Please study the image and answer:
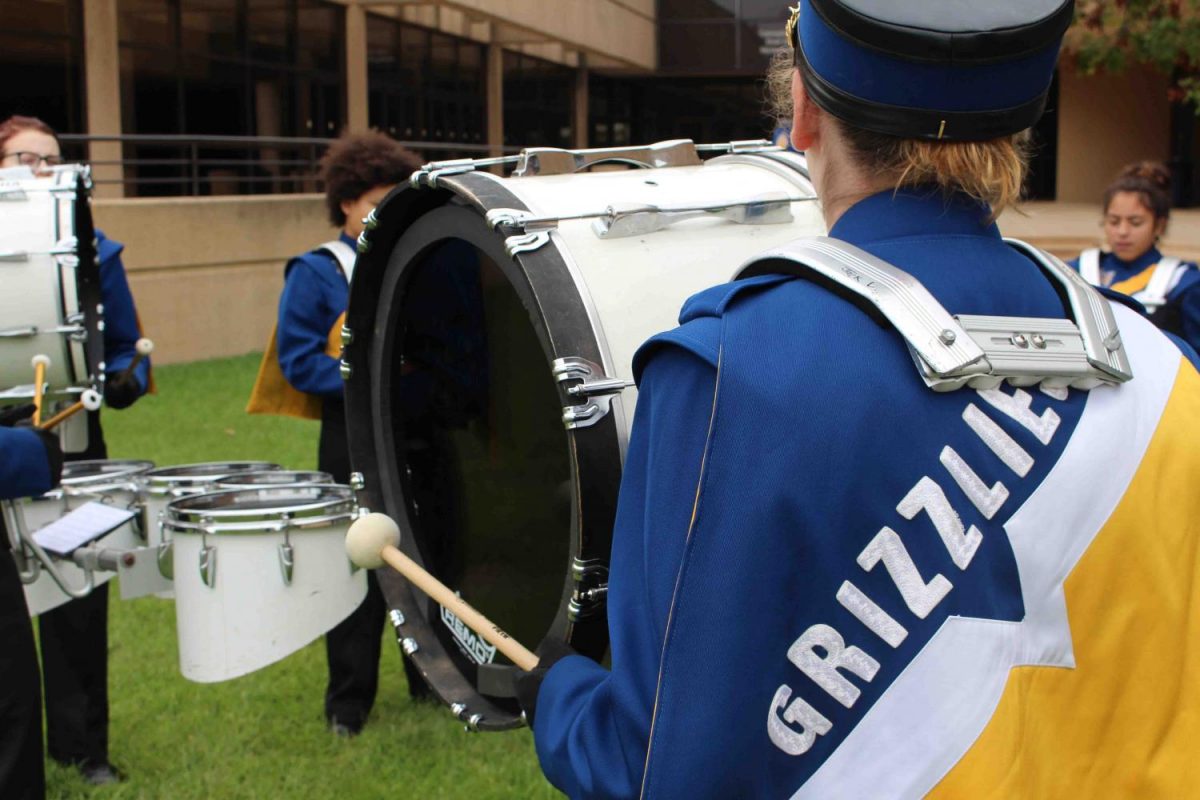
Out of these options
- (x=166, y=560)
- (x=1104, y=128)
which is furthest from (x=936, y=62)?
(x=1104, y=128)

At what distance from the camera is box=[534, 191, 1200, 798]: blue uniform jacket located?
1.19m

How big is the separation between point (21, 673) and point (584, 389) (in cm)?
201

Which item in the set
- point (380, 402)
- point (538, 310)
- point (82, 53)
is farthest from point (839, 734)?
point (82, 53)

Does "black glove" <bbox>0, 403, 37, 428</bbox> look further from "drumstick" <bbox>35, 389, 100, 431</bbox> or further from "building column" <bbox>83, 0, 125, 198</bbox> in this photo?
"building column" <bbox>83, 0, 125, 198</bbox>

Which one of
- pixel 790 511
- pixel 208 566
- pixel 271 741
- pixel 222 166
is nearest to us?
pixel 790 511

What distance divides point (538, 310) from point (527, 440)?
1.73 feet

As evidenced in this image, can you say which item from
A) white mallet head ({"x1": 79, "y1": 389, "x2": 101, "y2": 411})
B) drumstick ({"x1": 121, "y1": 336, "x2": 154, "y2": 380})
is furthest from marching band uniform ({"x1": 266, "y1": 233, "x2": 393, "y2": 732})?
white mallet head ({"x1": 79, "y1": 389, "x2": 101, "y2": 411})

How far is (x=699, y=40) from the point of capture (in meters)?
25.7

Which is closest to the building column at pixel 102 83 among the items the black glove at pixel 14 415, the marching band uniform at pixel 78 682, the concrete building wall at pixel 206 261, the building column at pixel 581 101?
the concrete building wall at pixel 206 261

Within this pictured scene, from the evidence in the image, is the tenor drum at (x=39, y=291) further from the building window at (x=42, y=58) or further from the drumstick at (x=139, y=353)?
the building window at (x=42, y=58)

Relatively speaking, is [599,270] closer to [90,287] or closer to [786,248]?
[786,248]

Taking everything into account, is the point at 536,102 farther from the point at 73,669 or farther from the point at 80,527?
the point at 80,527

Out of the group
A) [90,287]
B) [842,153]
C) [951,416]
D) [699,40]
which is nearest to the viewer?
[951,416]

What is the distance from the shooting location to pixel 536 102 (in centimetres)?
2425
